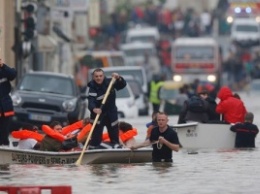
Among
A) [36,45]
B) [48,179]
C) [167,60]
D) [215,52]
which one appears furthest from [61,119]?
[167,60]

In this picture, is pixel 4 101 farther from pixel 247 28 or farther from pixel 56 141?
pixel 247 28

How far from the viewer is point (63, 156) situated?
27.2 metres

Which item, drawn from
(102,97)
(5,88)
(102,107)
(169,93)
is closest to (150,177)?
(102,107)

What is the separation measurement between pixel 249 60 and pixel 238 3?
11.5 feet

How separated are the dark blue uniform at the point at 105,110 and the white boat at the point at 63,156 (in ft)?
4.16

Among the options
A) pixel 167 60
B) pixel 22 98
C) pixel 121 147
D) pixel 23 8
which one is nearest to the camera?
pixel 121 147

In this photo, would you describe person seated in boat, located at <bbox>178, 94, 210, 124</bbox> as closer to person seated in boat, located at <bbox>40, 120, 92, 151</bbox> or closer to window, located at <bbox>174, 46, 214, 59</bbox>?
person seated in boat, located at <bbox>40, 120, 92, 151</bbox>

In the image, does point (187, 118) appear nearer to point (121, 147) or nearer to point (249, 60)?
point (121, 147)

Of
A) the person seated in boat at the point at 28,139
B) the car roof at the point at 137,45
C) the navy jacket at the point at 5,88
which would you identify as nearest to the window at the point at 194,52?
the car roof at the point at 137,45

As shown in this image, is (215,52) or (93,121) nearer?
(93,121)

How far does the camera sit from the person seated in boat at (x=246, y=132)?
33.9 m

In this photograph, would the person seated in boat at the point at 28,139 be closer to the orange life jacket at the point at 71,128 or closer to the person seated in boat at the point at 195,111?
the orange life jacket at the point at 71,128

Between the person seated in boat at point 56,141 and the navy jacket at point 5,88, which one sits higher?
the navy jacket at point 5,88

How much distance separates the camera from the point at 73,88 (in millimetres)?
43156
